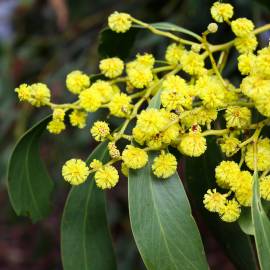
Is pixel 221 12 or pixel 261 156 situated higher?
pixel 221 12

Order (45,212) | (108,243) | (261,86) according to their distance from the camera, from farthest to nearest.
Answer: (45,212) < (108,243) < (261,86)

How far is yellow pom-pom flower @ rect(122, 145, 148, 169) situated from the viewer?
0.88 meters

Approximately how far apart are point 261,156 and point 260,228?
10 centimetres

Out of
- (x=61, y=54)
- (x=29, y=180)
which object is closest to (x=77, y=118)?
(x=29, y=180)

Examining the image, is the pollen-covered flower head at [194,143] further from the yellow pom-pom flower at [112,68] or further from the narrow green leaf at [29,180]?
the narrow green leaf at [29,180]

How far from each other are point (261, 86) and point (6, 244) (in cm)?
327

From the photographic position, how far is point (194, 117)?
2.87 ft

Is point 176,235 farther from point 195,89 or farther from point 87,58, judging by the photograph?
point 87,58

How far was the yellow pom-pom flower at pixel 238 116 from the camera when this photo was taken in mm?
860

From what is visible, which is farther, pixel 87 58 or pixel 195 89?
pixel 87 58

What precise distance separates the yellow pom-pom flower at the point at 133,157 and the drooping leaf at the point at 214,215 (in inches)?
6.6

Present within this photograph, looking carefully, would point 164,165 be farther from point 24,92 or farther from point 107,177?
point 24,92

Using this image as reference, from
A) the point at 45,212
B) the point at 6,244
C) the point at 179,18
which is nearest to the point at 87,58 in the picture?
the point at 179,18

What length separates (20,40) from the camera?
8.16 ft
